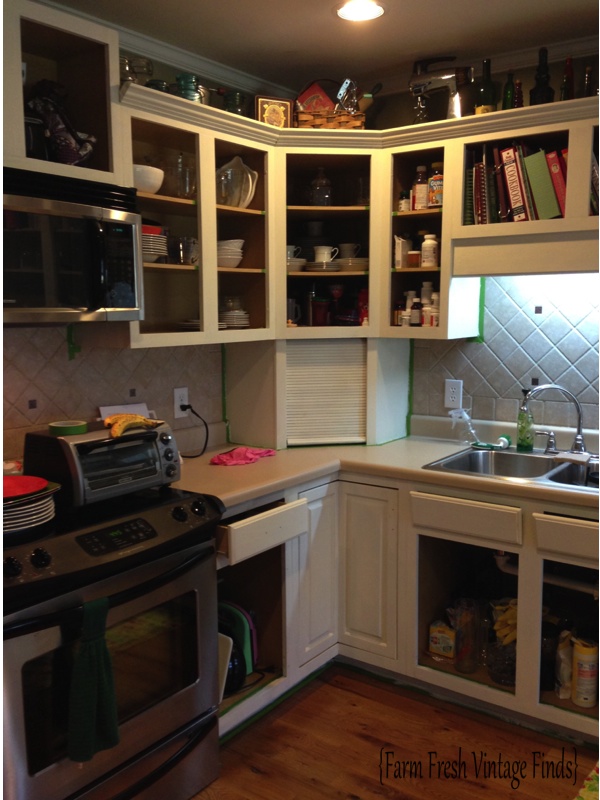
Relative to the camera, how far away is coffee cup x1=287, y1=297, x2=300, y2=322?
2908 mm

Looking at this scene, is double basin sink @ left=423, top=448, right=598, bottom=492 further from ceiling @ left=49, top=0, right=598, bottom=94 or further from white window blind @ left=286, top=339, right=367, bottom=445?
ceiling @ left=49, top=0, right=598, bottom=94

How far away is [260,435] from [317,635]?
85cm

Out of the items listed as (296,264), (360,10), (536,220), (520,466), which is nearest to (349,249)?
(296,264)

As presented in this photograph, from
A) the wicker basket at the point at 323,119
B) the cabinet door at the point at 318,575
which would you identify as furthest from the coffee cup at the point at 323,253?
the cabinet door at the point at 318,575

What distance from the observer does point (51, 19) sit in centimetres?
196

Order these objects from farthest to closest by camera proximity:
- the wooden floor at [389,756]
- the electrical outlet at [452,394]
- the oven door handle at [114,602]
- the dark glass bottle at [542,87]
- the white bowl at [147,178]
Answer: the electrical outlet at [452,394] < the dark glass bottle at [542,87] < the white bowl at [147,178] < the wooden floor at [389,756] < the oven door handle at [114,602]

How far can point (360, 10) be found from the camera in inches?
91.7

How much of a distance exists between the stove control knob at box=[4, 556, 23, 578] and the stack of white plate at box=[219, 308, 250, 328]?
126 centimetres

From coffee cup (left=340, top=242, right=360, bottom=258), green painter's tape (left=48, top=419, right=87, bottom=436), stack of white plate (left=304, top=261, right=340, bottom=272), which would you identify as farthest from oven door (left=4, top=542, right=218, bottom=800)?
coffee cup (left=340, top=242, right=360, bottom=258)

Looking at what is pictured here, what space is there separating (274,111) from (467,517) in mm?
1750

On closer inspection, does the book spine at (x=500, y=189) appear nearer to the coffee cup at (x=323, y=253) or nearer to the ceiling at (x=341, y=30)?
the ceiling at (x=341, y=30)

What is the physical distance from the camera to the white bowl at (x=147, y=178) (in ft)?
7.49

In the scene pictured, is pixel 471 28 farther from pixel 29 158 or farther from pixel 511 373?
pixel 29 158

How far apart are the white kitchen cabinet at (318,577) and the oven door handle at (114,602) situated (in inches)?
22.6
